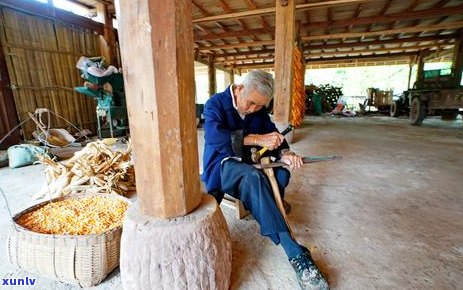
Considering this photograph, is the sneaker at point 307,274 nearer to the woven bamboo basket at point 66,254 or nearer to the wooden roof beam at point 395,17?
the woven bamboo basket at point 66,254

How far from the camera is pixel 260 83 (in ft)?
4.40

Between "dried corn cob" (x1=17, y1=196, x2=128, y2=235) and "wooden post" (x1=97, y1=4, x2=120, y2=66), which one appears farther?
"wooden post" (x1=97, y1=4, x2=120, y2=66)

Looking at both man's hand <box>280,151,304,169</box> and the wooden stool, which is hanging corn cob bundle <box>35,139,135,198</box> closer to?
the wooden stool

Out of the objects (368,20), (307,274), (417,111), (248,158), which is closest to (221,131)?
(248,158)

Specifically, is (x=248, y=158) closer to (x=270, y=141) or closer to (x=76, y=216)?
(x=270, y=141)

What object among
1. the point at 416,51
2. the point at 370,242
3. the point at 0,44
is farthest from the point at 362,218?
the point at 416,51

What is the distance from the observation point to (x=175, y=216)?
0.99 meters

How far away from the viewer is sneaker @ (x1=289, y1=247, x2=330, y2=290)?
1.14m

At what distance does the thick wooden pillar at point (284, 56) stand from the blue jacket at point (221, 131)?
2.48m

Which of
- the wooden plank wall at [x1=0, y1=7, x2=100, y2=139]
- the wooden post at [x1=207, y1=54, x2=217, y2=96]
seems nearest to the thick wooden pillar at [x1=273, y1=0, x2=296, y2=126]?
the wooden plank wall at [x1=0, y1=7, x2=100, y2=139]

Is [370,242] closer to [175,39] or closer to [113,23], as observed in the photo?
[175,39]

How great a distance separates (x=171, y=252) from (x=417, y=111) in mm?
8013

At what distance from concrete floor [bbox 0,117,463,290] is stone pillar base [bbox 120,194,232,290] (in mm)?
318

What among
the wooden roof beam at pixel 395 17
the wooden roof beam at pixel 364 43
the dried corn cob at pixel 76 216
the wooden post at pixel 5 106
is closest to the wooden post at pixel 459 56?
the wooden roof beam at pixel 364 43
